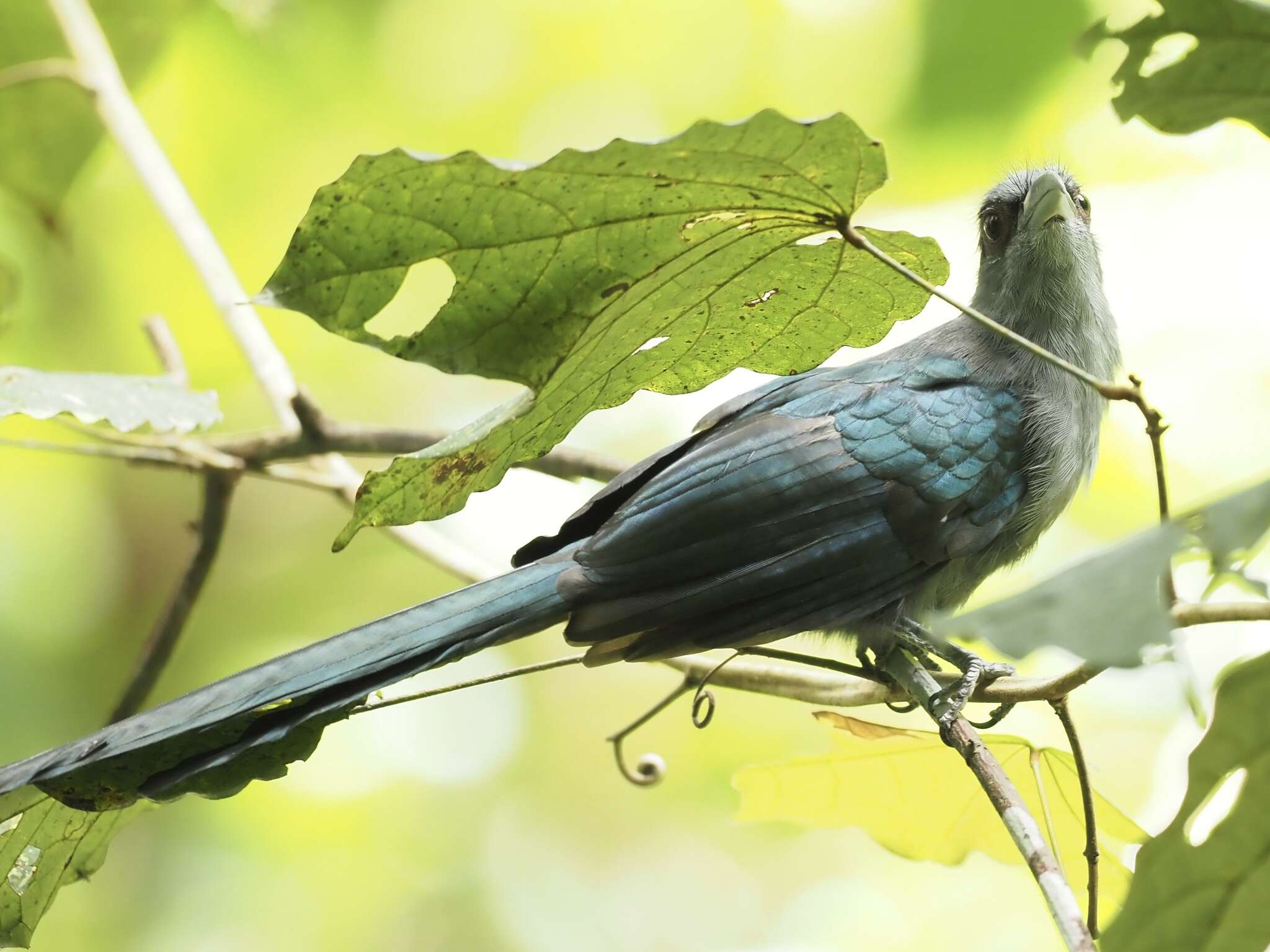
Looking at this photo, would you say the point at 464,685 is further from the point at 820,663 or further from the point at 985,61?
the point at 985,61

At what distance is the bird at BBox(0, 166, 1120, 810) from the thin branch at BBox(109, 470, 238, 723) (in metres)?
1.08

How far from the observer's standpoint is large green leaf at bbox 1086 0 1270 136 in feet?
4.77

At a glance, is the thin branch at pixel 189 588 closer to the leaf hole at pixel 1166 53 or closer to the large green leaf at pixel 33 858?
the large green leaf at pixel 33 858

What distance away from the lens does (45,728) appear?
520 cm

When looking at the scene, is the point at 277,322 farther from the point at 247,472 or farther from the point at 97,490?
the point at 247,472

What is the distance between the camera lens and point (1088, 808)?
1.91m

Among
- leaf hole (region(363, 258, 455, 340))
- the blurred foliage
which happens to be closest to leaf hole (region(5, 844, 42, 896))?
leaf hole (region(363, 258, 455, 340))

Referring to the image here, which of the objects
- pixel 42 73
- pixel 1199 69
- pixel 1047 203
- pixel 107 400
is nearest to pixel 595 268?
pixel 1199 69

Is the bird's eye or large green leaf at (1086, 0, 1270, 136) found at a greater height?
the bird's eye

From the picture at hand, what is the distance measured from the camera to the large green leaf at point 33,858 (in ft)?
6.52

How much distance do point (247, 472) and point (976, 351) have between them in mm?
1984

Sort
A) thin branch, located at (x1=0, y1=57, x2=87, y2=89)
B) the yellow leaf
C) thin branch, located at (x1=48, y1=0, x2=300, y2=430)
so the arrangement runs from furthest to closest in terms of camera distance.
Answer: thin branch, located at (x1=0, y1=57, x2=87, y2=89) → thin branch, located at (x1=48, y1=0, x2=300, y2=430) → the yellow leaf

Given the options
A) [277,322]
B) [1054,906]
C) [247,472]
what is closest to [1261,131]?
[1054,906]

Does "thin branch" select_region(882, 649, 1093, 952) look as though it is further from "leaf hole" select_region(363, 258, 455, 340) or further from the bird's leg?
"leaf hole" select_region(363, 258, 455, 340)
